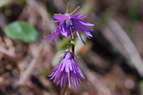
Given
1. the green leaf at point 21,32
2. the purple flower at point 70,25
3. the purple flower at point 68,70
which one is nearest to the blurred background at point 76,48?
the green leaf at point 21,32

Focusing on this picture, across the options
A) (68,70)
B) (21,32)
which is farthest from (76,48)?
(21,32)

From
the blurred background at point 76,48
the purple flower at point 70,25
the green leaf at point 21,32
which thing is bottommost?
the blurred background at point 76,48

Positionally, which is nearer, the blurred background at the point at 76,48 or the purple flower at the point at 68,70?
the purple flower at the point at 68,70

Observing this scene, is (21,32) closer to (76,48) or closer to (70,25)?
(76,48)

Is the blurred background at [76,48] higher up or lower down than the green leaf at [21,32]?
lower down

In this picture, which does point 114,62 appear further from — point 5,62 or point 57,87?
point 5,62

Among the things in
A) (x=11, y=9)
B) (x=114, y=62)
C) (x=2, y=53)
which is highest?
(x=11, y=9)

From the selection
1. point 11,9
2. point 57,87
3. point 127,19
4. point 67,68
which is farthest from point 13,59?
point 127,19

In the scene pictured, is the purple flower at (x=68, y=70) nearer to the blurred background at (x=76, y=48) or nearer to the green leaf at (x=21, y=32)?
the blurred background at (x=76, y=48)
